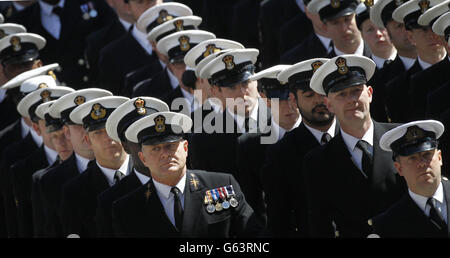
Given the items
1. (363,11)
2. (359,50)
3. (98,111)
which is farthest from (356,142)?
(98,111)

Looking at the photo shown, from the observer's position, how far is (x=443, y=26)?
980 cm

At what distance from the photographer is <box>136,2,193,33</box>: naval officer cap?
12.5 meters

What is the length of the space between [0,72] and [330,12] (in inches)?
164

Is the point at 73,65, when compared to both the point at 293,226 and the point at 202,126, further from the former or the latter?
the point at 293,226

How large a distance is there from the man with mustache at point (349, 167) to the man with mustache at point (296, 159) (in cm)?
36

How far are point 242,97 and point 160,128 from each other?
1.50 metres

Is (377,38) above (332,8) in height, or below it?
below

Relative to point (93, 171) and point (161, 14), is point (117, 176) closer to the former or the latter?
point (93, 171)

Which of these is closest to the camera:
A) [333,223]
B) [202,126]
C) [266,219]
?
[333,223]

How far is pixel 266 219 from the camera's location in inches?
401

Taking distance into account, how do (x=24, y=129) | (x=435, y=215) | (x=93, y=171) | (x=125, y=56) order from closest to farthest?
1. (x=435, y=215)
2. (x=93, y=171)
3. (x=24, y=129)
4. (x=125, y=56)

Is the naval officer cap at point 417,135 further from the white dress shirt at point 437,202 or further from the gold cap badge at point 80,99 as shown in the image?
the gold cap badge at point 80,99

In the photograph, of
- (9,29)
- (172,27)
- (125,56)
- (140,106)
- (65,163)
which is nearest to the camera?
(140,106)

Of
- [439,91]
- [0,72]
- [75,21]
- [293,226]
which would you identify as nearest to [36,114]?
[0,72]
